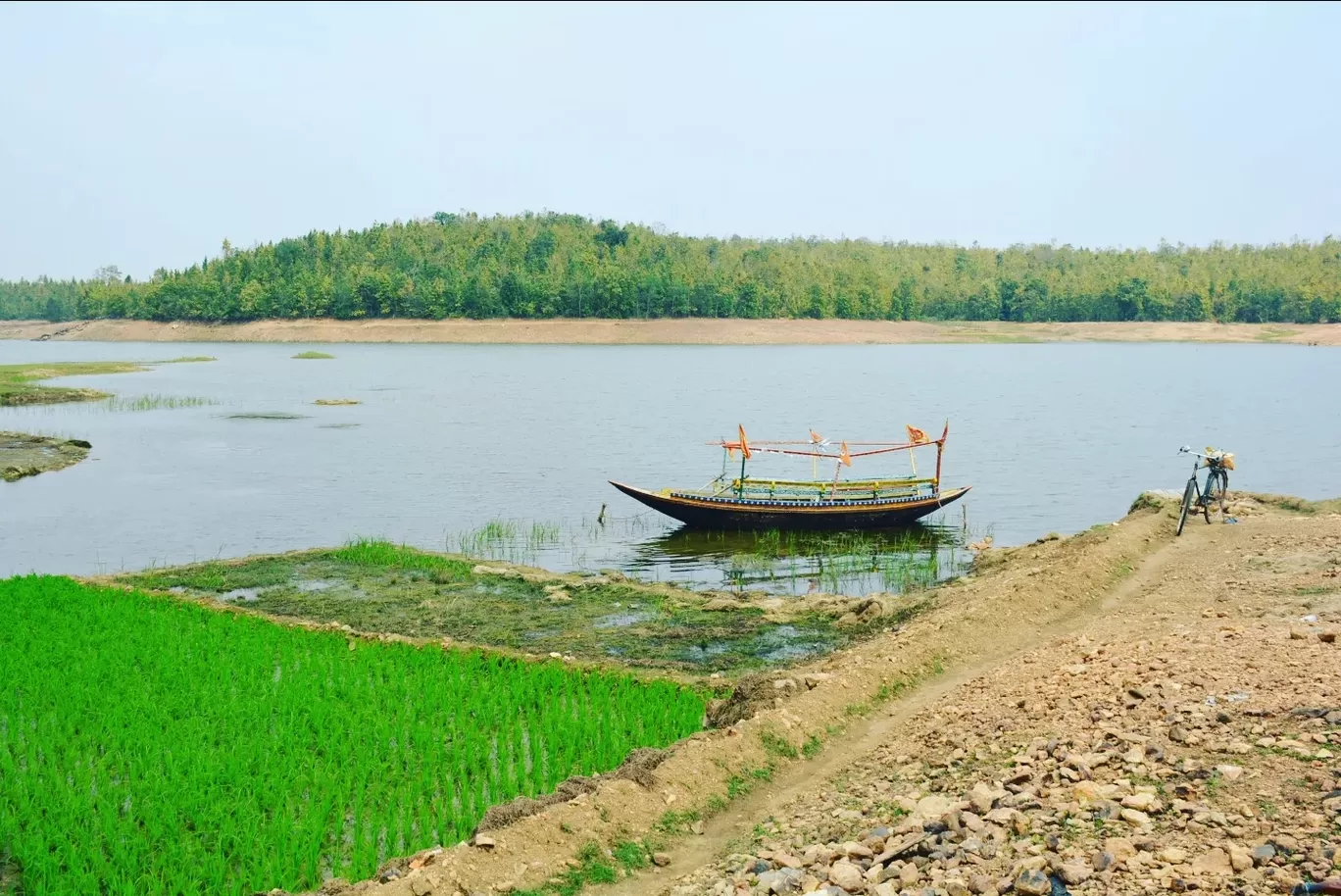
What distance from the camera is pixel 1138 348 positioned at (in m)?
113

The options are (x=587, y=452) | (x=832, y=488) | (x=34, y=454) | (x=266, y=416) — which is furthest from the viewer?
(x=266, y=416)

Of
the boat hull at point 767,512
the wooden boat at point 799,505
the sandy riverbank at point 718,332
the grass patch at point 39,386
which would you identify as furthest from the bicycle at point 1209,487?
the sandy riverbank at point 718,332

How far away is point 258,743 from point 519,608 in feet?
22.7

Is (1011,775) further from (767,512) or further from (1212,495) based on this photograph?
(767,512)

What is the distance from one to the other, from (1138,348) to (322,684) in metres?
115

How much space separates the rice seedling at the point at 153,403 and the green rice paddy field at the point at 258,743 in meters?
39.8

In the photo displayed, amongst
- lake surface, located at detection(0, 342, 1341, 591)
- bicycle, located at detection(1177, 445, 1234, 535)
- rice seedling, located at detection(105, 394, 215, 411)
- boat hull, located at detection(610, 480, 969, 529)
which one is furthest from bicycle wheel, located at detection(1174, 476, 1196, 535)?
rice seedling, located at detection(105, 394, 215, 411)

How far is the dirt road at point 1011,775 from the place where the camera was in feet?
19.2

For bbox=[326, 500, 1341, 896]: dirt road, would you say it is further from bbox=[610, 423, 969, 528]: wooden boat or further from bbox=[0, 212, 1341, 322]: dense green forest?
bbox=[0, 212, 1341, 322]: dense green forest

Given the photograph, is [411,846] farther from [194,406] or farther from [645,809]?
[194,406]

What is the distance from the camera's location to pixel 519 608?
16859mm

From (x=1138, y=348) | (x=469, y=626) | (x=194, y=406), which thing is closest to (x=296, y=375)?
(x=194, y=406)

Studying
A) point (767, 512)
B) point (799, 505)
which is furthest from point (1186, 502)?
point (767, 512)

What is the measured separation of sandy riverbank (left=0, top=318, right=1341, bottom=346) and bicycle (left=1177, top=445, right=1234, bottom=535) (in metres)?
96.8
